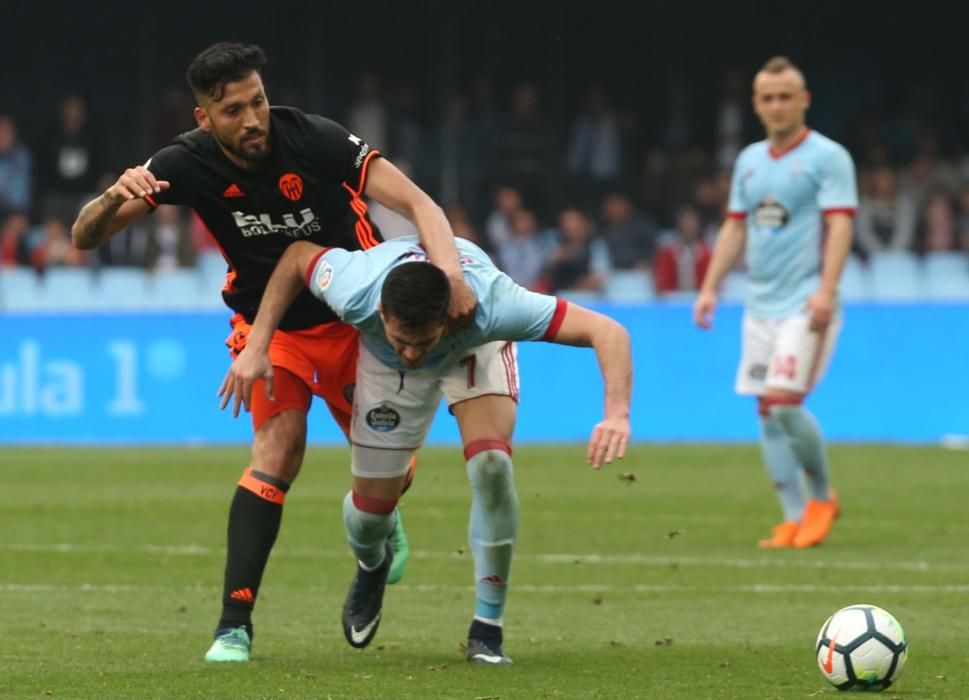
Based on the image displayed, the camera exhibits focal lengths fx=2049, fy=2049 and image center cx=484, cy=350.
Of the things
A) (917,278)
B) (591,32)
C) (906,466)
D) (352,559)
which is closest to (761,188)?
(352,559)

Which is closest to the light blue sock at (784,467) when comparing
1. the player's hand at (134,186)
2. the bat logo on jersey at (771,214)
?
the bat logo on jersey at (771,214)

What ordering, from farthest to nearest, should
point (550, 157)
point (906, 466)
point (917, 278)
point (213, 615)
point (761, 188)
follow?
point (550, 157) → point (917, 278) → point (906, 466) → point (761, 188) → point (213, 615)

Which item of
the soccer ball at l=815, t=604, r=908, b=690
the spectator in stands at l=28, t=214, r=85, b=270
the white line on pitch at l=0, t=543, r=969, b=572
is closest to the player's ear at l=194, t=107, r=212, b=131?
the soccer ball at l=815, t=604, r=908, b=690

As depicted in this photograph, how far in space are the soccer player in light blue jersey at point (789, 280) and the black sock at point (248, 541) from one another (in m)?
4.30

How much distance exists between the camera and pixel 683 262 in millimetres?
20109

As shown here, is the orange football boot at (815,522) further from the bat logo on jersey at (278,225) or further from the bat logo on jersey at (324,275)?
the bat logo on jersey at (324,275)

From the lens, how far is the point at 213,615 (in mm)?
8148

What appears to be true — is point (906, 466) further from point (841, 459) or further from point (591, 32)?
point (591, 32)

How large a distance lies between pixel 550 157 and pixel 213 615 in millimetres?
16330

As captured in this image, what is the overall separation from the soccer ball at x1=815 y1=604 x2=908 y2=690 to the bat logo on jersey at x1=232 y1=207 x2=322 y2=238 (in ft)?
7.40

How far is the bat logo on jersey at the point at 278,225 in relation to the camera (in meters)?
7.04

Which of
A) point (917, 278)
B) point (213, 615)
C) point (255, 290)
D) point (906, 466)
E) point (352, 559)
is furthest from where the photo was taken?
point (917, 278)

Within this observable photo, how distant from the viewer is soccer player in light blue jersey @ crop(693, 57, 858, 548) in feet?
35.3

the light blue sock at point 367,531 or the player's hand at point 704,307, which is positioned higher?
the player's hand at point 704,307
